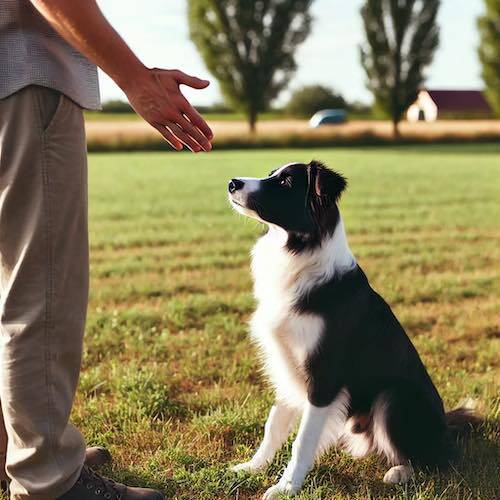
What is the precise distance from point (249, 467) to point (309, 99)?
45.7 m

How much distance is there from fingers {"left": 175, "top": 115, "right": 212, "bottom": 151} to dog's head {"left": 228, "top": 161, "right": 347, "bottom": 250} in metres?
0.59

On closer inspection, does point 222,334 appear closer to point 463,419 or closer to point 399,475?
point 463,419

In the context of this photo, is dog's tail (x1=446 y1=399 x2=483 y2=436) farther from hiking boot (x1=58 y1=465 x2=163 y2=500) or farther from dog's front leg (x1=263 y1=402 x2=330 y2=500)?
hiking boot (x1=58 y1=465 x2=163 y2=500)

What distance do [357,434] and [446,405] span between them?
3.09 feet

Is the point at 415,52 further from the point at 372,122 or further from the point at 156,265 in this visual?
the point at 156,265

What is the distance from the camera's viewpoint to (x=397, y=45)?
40.9 metres

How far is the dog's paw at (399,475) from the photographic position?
3108 millimetres

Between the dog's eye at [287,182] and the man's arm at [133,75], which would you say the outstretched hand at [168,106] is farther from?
the dog's eye at [287,182]

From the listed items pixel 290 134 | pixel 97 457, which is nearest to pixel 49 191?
pixel 97 457

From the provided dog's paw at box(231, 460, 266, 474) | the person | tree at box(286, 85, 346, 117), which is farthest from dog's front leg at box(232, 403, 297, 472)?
tree at box(286, 85, 346, 117)

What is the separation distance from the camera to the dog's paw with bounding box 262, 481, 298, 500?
9.73 ft

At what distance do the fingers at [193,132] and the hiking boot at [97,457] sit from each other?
1502 mm

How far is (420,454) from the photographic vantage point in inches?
124

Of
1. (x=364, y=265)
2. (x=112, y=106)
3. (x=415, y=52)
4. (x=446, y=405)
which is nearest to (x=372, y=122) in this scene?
(x=415, y=52)
